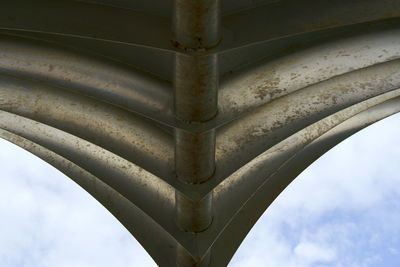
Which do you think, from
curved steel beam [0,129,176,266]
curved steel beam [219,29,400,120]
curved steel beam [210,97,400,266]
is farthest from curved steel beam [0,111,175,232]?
curved steel beam [219,29,400,120]

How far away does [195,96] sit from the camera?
9.78m

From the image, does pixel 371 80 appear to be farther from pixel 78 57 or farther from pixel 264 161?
pixel 78 57

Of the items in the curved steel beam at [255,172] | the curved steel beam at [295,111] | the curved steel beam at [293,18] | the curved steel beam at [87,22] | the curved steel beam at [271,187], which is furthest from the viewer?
the curved steel beam at [271,187]

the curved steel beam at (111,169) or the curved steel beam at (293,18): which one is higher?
the curved steel beam at (293,18)

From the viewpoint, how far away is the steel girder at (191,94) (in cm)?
957

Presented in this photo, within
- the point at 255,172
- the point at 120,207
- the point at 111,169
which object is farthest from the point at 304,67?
the point at 120,207

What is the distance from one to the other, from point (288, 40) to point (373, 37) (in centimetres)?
143

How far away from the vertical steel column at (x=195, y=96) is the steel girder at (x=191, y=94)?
2 cm

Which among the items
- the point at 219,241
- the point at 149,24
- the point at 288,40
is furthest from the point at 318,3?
the point at 219,241

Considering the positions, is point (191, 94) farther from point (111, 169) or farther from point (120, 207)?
point (120, 207)

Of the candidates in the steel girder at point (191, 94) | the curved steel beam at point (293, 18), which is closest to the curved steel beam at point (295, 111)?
the steel girder at point (191, 94)

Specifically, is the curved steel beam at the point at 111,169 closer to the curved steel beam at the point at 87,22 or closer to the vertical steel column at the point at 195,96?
the vertical steel column at the point at 195,96

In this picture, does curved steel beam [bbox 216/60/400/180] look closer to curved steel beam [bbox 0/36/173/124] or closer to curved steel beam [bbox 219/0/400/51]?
curved steel beam [bbox 0/36/173/124]

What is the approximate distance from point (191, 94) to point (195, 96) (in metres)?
0.06
